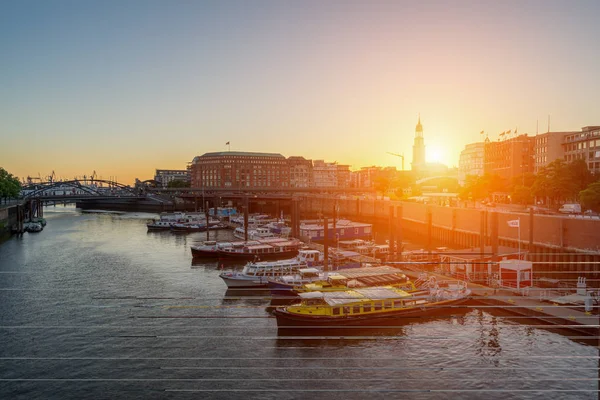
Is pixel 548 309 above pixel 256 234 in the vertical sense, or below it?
below

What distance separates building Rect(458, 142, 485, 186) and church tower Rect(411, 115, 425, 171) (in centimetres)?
7237

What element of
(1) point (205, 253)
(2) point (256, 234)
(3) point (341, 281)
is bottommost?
(1) point (205, 253)

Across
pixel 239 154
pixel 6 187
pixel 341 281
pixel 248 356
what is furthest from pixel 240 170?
pixel 248 356

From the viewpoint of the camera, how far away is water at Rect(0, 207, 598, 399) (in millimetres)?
17109

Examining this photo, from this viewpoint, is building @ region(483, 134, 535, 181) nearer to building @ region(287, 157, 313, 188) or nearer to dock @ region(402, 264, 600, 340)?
dock @ region(402, 264, 600, 340)

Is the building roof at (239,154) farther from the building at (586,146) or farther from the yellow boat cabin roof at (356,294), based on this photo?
the yellow boat cabin roof at (356,294)

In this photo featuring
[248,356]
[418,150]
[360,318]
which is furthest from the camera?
[418,150]

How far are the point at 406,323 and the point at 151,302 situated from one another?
15.0 m

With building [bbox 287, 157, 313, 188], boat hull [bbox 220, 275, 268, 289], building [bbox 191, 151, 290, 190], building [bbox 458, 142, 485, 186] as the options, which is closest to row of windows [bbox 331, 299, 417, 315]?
boat hull [bbox 220, 275, 268, 289]

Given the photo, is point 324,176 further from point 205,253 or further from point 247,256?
point 205,253

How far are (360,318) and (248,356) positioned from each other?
6772mm

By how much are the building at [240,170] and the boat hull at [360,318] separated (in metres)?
122

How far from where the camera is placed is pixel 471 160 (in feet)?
374

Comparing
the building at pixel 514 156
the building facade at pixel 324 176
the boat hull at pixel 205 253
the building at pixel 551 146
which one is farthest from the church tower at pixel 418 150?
the boat hull at pixel 205 253
